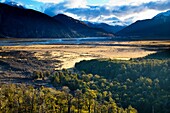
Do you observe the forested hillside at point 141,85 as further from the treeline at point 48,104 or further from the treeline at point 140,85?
the treeline at point 48,104

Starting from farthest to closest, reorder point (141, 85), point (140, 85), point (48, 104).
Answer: point (140, 85)
point (141, 85)
point (48, 104)

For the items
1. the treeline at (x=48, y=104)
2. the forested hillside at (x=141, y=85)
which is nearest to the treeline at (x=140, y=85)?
the forested hillside at (x=141, y=85)

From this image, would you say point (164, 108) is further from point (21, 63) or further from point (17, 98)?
point (21, 63)

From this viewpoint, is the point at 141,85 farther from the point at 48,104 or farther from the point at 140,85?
the point at 48,104

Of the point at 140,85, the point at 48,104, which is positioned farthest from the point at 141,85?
the point at 48,104

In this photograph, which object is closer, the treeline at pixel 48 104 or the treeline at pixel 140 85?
the treeline at pixel 48 104

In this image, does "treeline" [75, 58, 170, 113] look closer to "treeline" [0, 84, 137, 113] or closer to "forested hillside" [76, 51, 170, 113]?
"forested hillside" [76, 51, 170, 113]

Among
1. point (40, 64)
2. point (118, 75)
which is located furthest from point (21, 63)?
point (118, 75)

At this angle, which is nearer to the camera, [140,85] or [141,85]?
[141,85]
